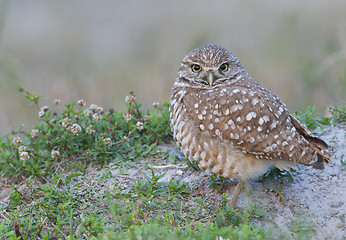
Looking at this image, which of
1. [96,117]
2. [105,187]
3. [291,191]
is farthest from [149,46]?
[291,191]

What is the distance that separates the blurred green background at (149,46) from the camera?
6.37m

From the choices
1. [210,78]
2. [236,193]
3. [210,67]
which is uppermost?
[210,67]

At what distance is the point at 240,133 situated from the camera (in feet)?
11.8

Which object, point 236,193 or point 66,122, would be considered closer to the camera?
point 236,193

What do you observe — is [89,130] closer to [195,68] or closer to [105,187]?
[105,187]

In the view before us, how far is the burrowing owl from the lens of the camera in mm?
3564

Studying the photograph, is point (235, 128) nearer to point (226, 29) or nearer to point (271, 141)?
point (271, 141)

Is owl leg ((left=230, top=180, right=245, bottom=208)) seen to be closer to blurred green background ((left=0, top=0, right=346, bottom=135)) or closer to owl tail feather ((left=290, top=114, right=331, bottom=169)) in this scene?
owl tail feather ((left=290, top=114, right=331, bottom=169))

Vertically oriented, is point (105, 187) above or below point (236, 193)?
above

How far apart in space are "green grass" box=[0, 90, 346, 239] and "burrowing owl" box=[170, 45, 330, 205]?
1.01 feet

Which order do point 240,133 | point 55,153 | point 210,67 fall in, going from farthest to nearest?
point 55,153
point 210,67
point 240,133

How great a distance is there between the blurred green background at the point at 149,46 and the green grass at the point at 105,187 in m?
1.39

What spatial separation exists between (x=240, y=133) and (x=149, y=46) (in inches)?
257

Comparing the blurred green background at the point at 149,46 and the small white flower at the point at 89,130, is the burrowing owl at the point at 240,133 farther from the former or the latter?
the blurred green background at the point at 149,46
